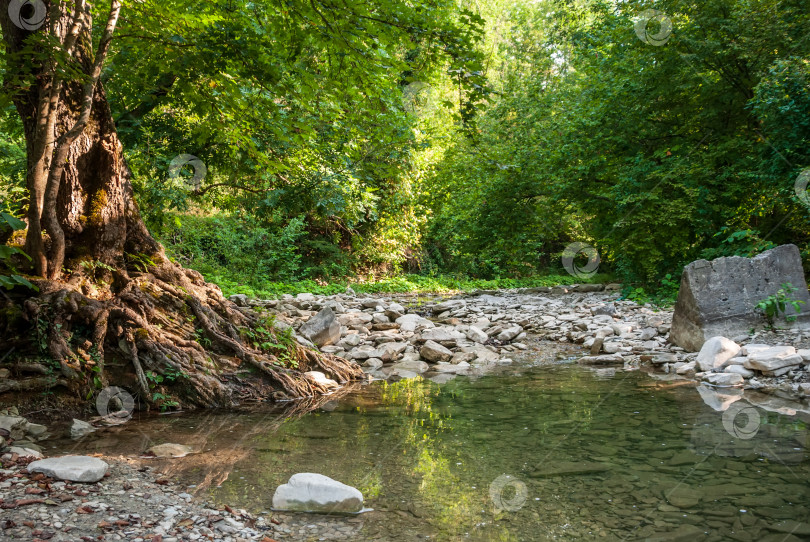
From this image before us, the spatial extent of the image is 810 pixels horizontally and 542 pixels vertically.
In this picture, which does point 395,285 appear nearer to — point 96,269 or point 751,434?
point 96,269

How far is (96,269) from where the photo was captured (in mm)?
5234

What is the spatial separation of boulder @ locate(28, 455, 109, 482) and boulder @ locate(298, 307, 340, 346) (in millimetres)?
4777

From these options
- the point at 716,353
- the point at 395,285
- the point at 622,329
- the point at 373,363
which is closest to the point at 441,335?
the point at 373,363

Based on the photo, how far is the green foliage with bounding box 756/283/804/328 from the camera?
7.00 m

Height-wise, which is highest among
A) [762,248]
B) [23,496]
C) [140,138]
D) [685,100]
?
[685,100]

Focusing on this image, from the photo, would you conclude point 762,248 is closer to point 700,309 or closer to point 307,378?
point 700,309

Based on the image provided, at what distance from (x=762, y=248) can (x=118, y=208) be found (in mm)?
9913

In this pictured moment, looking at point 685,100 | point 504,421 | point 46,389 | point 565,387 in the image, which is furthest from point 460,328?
point 685,100

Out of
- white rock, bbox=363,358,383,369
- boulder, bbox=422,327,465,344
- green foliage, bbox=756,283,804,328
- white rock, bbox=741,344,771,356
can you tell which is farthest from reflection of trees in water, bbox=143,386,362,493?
green foliage, bbox=756,283,804,328

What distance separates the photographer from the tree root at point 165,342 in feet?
15.1

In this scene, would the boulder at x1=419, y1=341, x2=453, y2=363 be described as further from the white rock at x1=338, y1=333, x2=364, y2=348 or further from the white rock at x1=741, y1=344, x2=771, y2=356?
the white rock at x1=741, y1=344, x2=771, y2=356

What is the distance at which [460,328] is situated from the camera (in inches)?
389

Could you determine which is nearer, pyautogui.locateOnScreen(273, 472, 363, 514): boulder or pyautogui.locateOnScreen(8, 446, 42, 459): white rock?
pyautogui.locateOnScreen(273, 472, 363, 514): boulder

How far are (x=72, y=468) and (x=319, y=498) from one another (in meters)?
1.38
